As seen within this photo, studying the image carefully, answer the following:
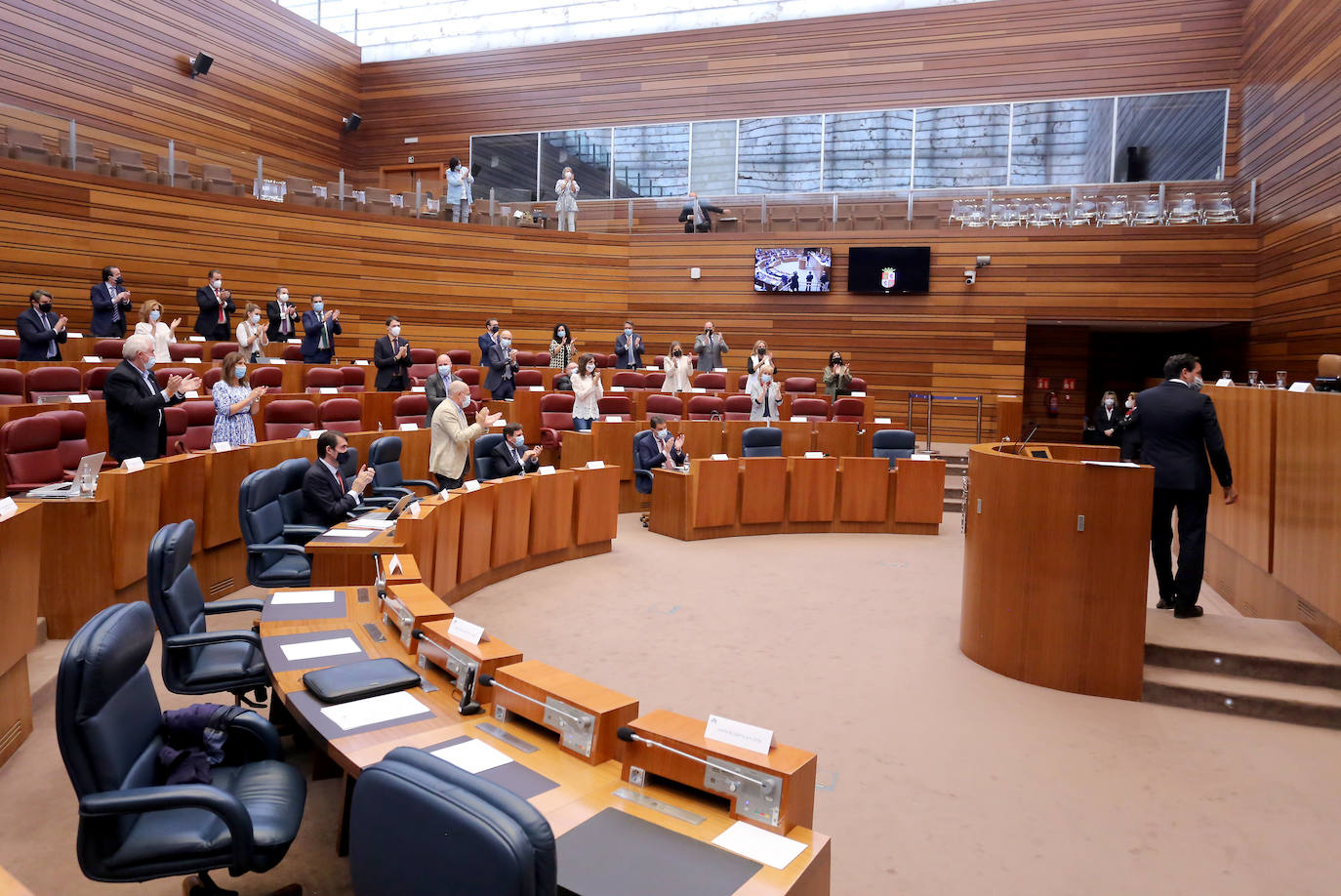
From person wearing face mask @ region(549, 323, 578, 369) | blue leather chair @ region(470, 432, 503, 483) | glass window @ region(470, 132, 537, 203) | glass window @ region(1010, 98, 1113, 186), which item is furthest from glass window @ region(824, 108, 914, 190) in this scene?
blue leather chair @ region(470, 432, 503, 483)

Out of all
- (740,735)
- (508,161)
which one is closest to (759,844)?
(740,735)

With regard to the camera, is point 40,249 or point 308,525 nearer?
point 308,525

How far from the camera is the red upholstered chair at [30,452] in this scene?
5.02 metres

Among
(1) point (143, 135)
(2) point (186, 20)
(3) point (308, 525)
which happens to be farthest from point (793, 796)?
(2) point (186, 20)

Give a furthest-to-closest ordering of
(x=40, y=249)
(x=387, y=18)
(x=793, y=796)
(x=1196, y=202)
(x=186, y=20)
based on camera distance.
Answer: (x=387, y=18) < (x=186, y=20) < (x=1196, y=202) < (x=40, y=249) < (x=793, y=796)

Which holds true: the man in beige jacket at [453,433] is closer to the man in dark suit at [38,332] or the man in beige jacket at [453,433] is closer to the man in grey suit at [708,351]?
the man in dark suit at [38,332]

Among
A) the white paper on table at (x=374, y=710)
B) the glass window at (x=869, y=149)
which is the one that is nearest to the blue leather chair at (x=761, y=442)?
the white paper on table at (x=374, y=710)

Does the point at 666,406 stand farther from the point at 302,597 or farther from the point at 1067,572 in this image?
the point at 302,597

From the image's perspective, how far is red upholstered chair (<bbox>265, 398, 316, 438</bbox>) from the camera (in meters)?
6.90

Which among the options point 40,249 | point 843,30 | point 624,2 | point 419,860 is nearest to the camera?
point 419,860

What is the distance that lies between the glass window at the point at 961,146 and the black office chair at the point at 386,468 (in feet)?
33.2

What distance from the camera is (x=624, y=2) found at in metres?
15.3

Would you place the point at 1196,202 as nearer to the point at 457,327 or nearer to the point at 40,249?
the point at 457,327

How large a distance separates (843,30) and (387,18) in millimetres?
8436
